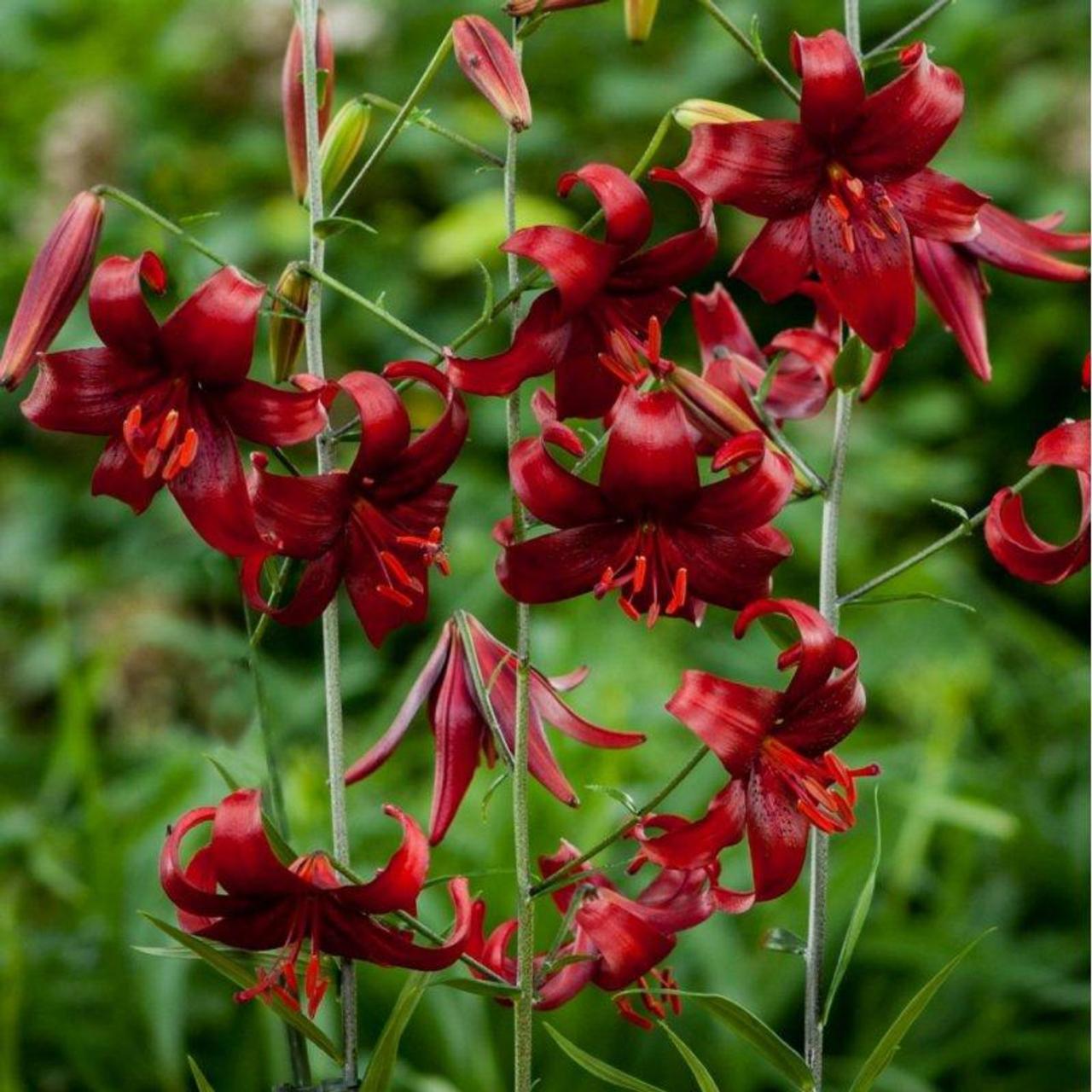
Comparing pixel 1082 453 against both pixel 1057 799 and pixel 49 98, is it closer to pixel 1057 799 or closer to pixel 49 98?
pixel 1057 799

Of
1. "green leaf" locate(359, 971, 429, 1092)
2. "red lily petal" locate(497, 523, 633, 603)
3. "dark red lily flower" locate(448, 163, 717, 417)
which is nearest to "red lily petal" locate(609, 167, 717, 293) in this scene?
"dark red lily flower" locate(448, 163, 717, 417)

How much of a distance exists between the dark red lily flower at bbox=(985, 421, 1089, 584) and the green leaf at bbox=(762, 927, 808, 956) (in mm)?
200

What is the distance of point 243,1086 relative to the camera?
64.7 inches

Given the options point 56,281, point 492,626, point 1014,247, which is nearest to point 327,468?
point 56,281

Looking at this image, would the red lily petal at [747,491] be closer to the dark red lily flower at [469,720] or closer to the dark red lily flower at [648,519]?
the dark red lily flower at [648,519]

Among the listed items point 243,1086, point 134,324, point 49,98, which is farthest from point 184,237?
point 49,98

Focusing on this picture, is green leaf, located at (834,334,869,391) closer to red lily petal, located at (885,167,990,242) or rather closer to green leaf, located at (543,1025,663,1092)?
red lily petal, located at (885,167,990,242)

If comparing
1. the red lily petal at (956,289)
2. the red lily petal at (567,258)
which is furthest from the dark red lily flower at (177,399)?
the red lily petal at (956,289)

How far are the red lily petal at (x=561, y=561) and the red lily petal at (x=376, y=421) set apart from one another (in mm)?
64

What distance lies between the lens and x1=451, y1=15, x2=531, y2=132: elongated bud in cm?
77

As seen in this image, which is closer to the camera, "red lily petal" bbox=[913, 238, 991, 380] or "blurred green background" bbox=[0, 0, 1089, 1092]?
"red lily petal" bbox=[913, 238, 991, 380]

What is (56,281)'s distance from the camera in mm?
785

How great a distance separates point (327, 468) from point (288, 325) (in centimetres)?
8

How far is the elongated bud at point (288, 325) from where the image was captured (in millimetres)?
792
